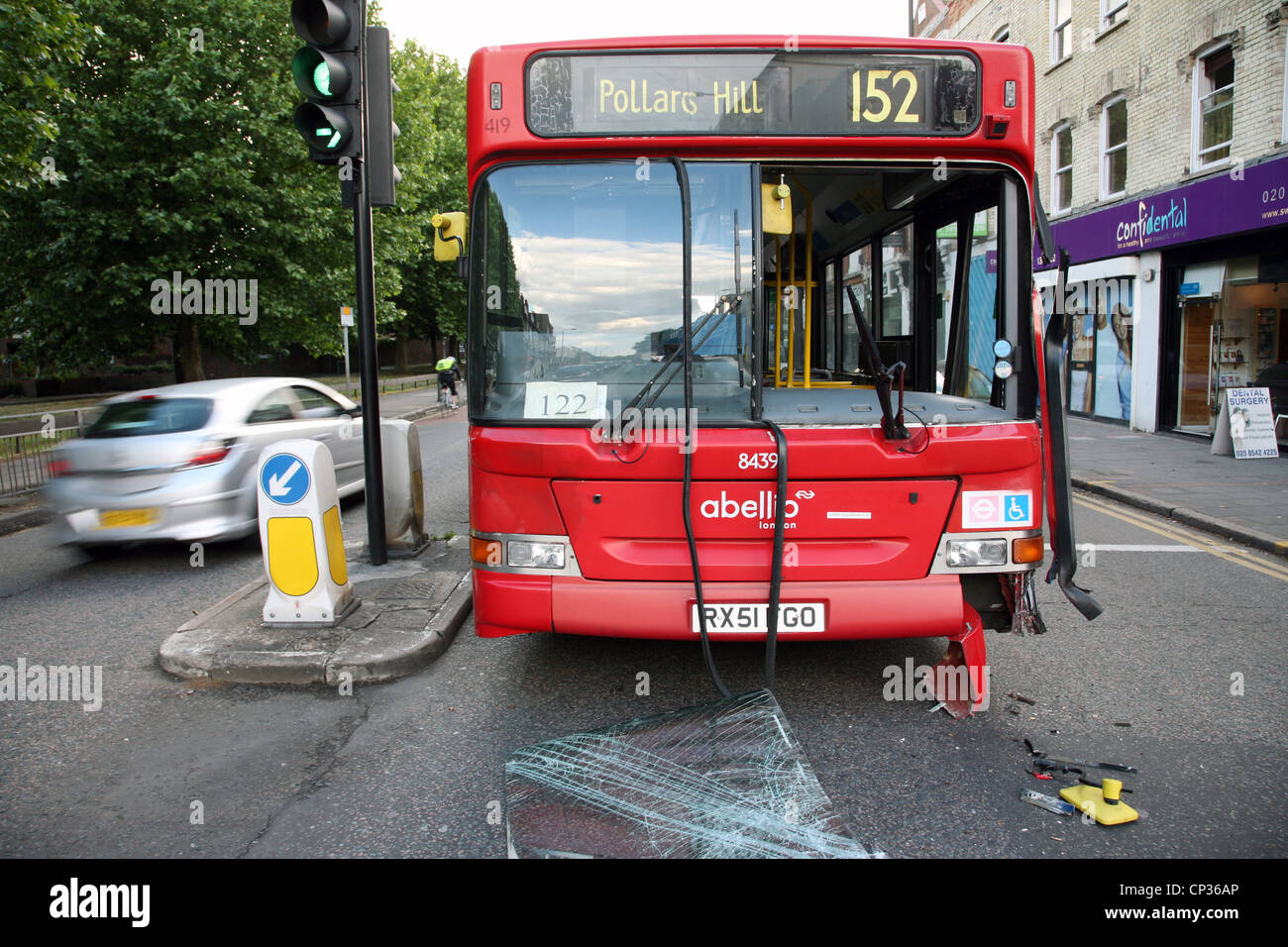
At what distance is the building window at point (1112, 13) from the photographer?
658 inches

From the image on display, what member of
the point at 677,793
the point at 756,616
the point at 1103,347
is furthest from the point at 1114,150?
the point at 677,793

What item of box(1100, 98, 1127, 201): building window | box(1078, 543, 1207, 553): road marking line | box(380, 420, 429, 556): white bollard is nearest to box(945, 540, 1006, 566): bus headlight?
box(1078, 543, 1207, 553): road marking line

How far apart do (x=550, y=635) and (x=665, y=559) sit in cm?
177

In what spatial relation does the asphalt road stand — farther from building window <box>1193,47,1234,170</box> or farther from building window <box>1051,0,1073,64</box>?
building window <box>1051,0,1073,64</box>

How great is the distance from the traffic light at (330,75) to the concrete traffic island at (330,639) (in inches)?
118

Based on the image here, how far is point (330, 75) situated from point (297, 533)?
2965 mm

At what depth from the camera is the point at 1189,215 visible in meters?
14.5

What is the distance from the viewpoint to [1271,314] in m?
13.4

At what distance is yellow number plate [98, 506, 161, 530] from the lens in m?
7.11

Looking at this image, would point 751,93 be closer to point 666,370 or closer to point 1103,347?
point 666,370

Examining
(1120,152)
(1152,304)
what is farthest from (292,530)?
(1120,152)
